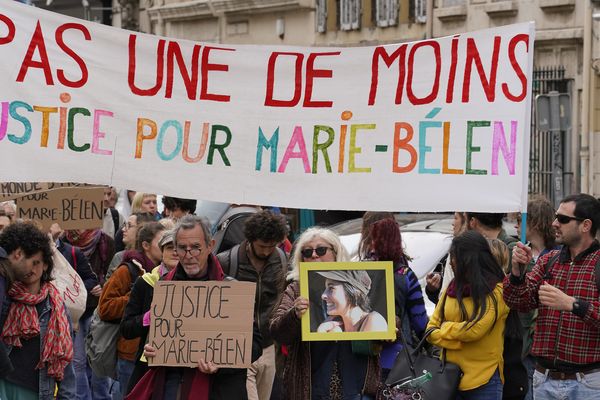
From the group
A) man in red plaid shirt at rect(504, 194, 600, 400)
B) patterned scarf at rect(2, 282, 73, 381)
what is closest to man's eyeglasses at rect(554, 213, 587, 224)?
man in red plaid shirt at rect(504, 194, 600, 400)

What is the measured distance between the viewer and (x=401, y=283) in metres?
8.42

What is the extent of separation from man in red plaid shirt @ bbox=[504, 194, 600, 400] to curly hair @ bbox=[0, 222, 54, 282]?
244 cm

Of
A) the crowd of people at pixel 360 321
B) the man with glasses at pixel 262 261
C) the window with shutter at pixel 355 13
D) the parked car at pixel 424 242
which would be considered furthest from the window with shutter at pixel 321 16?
the crowd of people at pixel 360 321

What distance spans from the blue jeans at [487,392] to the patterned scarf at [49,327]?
2230 mm

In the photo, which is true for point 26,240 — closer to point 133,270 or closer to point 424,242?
point 133,270

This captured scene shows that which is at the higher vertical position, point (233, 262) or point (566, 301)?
point (233, 262)

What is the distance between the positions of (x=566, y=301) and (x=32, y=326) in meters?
2.71

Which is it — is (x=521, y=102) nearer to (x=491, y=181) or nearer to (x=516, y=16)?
(x=491, y=181)

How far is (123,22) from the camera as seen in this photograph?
114 ft

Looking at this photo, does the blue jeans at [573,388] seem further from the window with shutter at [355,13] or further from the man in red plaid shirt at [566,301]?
the window with shutter at [355,13]

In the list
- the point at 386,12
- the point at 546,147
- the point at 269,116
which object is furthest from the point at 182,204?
the point at 386,12

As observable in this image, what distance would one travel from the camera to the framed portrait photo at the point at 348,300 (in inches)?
287

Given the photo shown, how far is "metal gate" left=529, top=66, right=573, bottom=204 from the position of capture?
22.8 m

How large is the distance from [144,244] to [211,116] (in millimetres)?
2318
